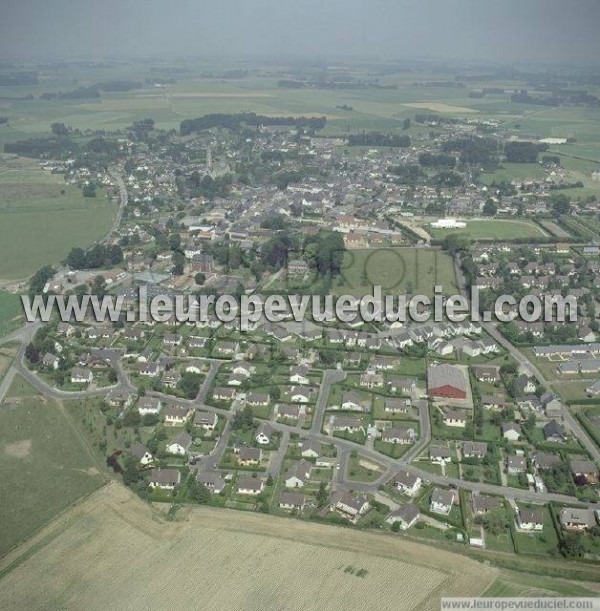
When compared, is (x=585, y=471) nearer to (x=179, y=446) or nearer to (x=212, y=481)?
(x=212, y=481)

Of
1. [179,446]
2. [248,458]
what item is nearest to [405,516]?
[248,458]

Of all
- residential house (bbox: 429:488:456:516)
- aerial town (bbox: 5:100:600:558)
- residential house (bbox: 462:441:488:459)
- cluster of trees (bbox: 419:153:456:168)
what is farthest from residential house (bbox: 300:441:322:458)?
cluster of trees (bbox: 419:153:456:168)

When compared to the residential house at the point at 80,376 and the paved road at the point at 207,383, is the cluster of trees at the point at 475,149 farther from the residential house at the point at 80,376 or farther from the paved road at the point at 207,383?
the residential house at the point at 80,376

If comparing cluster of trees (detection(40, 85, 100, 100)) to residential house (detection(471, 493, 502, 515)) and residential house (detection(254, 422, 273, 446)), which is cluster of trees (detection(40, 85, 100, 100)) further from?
residential house (detection(471, 493, 502, 515))

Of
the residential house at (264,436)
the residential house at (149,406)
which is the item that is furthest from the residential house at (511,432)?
the residential house at (149,406)

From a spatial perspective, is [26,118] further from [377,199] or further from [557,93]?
[557,93]
